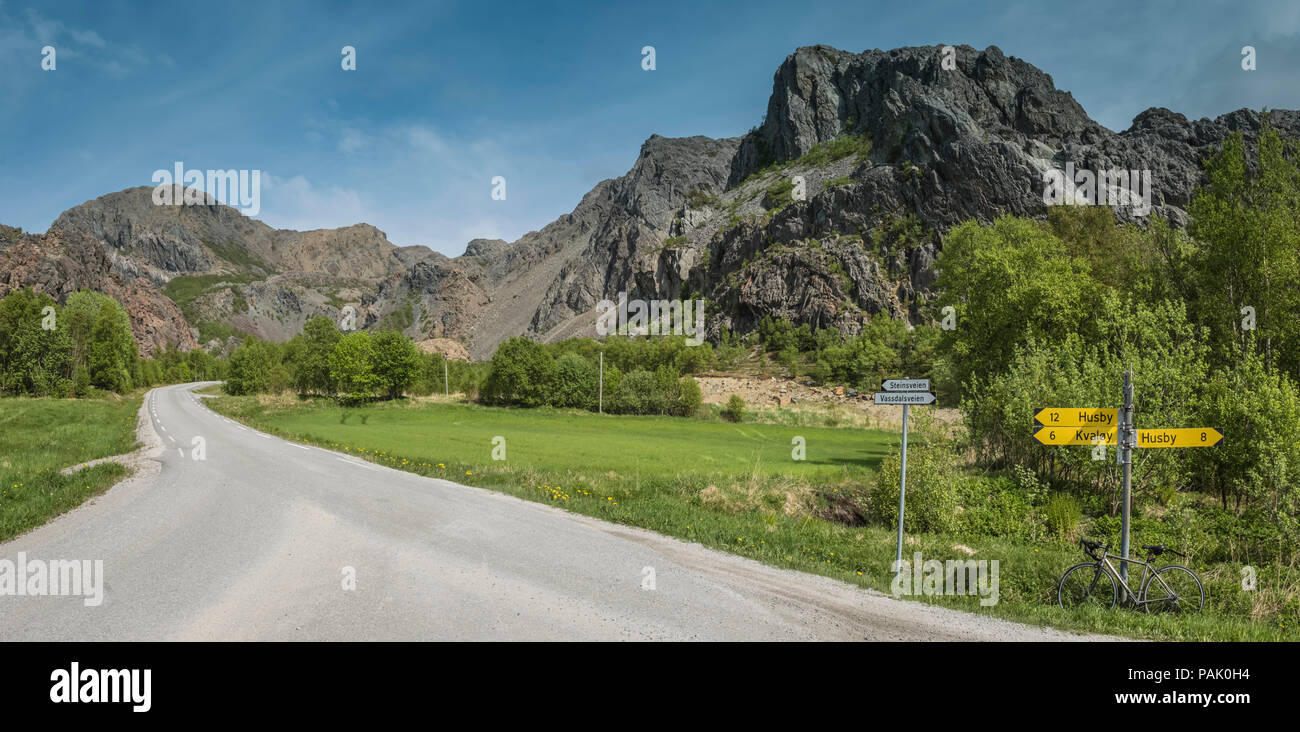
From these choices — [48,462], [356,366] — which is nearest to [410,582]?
[48,462]

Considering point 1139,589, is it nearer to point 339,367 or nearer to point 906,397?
point 906,397

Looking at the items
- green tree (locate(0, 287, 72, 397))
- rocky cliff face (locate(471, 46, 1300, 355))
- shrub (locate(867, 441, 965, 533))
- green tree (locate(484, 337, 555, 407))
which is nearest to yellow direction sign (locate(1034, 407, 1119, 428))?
shrub (locate(867, 441, 965, 533))

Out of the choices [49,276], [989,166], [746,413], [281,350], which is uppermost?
[989,166]

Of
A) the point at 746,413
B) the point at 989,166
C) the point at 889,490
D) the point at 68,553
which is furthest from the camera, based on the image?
the point at 989,166

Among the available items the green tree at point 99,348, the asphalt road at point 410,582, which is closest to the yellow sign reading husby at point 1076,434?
the asphalt road at point 410,582

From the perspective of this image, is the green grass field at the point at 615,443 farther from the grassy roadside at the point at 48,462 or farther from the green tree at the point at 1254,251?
the green tree at the point at 1254,251

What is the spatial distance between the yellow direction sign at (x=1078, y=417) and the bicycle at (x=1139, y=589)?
225 centimetres

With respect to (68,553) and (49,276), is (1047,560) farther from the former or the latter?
(49,276)

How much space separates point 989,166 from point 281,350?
180 m

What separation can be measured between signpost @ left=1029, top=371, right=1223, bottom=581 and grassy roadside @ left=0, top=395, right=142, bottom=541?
21343mm

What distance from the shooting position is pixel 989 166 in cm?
15412

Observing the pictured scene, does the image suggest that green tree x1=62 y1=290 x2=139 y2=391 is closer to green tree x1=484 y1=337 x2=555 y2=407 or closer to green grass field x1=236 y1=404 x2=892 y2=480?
green grass field x1=236 y1=404 x2=892 y2=480
